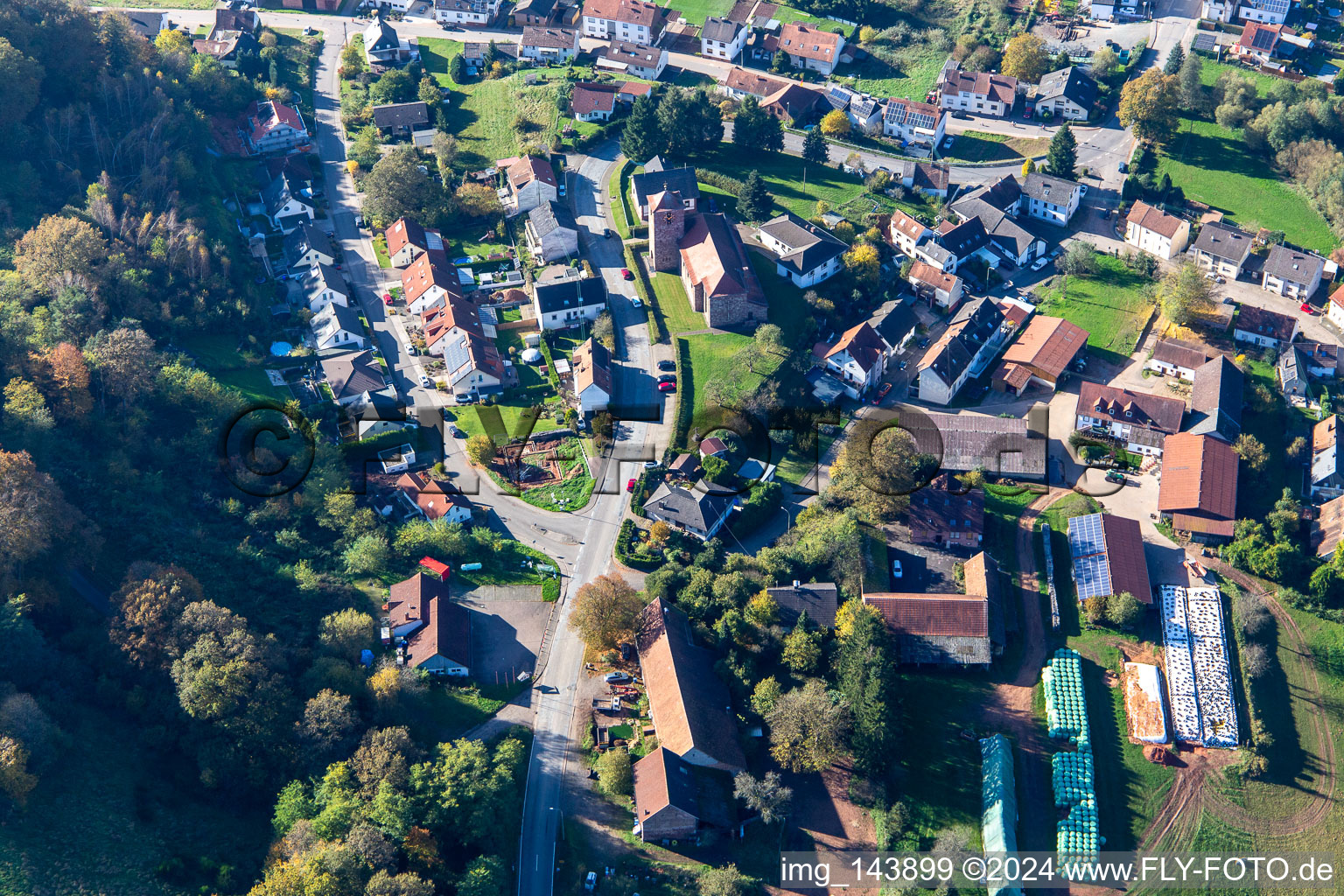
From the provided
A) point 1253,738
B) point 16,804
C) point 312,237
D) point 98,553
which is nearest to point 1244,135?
point 1253,738

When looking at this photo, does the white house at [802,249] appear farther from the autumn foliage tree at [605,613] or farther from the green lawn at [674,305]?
the autumn foliage tree at [605,613]

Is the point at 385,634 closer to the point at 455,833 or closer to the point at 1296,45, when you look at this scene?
the point at 455,833

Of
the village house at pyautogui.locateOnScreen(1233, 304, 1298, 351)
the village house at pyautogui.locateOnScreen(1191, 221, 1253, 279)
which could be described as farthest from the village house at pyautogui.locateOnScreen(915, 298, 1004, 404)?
the village house at pyautogui.locateOnScreen(1191, 221, 1253, 279)

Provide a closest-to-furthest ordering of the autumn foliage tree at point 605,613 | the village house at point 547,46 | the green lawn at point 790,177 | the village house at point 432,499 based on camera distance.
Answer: the autumn foliage tree at point 605,613, the village house at point 432,499, the green lawn at point 790,177, the village house at point 547,46

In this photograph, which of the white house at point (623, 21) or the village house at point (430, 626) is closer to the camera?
the village house at point (430, 626)

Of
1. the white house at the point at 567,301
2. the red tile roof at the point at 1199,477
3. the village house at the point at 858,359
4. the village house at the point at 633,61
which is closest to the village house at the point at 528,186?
the white house at the point at 567,301

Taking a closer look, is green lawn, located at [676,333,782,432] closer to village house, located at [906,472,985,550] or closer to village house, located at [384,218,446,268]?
village house, located at [906,472,985,550]

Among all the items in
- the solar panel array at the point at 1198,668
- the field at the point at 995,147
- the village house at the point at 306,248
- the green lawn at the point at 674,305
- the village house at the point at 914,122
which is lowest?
the solar panel array at the point at 1198,668
